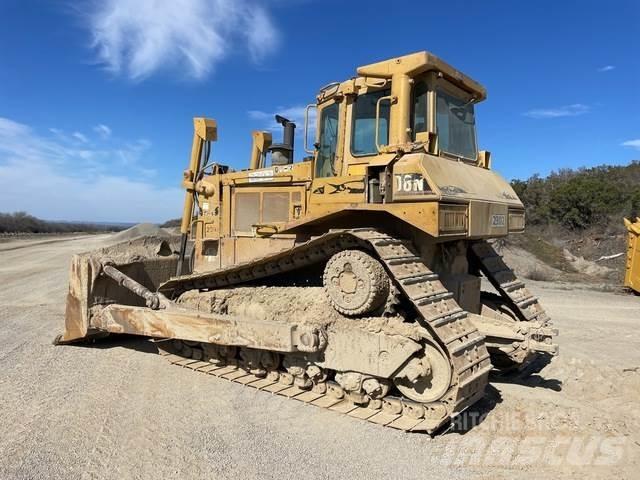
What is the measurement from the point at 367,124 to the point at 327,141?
22.5 inches

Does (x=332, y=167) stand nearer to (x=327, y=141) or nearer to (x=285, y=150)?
(x=327, y=141)

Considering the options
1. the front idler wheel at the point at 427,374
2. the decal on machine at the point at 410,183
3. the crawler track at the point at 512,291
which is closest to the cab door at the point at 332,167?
the decal on machine at the point at 410,183

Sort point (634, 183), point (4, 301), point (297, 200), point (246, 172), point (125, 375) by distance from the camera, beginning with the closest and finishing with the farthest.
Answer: point (125, 375), point (297, 200), point (246, 172), point (4, 301), point (634, 183)

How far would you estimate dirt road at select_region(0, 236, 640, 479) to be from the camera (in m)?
3.80

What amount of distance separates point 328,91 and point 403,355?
10.4 feet

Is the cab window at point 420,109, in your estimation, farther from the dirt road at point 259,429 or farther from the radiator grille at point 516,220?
the dirt road at point 259,429

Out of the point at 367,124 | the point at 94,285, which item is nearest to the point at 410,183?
the point at 367,124

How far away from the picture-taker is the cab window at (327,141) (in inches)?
232

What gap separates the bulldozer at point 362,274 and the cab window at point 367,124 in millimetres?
13

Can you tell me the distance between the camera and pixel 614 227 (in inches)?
850

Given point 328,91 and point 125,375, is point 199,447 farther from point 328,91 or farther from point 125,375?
point 328,91

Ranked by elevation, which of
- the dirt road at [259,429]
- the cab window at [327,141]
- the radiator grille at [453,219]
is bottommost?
the dirt road at [259,429]

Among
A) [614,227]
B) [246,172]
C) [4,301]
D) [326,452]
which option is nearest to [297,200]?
[246,172]

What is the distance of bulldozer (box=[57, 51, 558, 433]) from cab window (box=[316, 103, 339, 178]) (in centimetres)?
2
